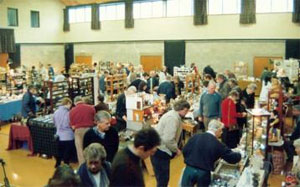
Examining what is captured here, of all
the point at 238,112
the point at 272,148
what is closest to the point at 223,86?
the point at 238,112

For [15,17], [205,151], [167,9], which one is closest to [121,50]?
[167,9]

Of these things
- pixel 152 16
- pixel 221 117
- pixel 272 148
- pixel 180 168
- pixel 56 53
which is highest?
pixel 152 16

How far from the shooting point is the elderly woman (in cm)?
330

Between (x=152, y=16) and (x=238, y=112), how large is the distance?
13709 mm

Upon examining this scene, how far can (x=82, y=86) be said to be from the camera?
414 inches

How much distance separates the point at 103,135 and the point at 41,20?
1935 centimetres

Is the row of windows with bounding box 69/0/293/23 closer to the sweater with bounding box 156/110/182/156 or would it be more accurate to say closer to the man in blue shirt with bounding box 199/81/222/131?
the man in blue shirt with bounding box 199/81/222/131

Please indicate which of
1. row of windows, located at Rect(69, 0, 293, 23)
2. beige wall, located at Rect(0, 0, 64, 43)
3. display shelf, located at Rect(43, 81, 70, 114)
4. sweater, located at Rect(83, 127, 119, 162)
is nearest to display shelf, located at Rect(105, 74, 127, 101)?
display shelf, located at Rect(43, 81, 70, 114)

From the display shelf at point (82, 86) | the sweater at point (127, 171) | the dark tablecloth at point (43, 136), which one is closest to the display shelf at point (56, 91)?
the display shelf at point (82, 86)

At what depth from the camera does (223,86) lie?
8.81 metres

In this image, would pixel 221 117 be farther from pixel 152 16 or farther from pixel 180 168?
pixel 152 16

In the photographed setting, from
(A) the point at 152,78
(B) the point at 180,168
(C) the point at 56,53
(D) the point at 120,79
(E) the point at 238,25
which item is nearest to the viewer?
(B) the point at 180,168

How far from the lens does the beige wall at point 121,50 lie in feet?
66.8

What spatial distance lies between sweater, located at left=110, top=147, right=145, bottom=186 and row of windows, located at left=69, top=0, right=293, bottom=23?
15.7m
